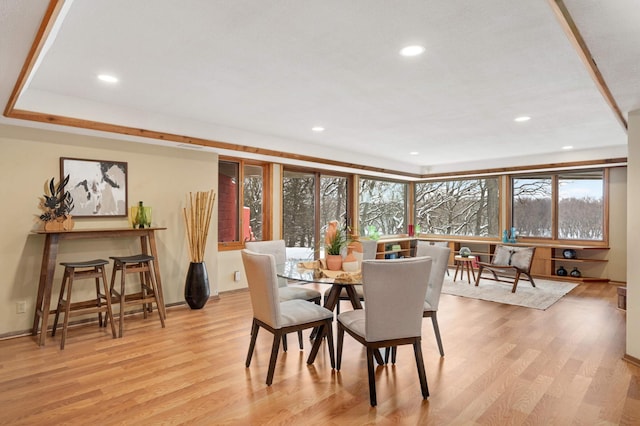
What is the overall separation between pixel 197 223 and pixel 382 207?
16.5 ft

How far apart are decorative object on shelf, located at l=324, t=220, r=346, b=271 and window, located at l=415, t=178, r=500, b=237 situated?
5.97 m

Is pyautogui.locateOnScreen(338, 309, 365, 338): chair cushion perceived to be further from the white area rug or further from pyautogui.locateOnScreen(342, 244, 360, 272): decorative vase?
the white area rug

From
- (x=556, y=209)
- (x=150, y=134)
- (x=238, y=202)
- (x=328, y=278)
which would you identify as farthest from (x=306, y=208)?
(x=556, y=209)

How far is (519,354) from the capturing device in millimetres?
3262

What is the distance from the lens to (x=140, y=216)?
4.30 metres

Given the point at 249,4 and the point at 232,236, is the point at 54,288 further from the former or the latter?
the point at 249,4

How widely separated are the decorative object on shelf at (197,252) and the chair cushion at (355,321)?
2.49 metres

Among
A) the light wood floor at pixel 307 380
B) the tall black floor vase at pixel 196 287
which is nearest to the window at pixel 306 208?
the tall black floor vase at pixel 196 287

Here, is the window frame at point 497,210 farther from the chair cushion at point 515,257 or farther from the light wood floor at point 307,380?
the light wood floor at point 307,380

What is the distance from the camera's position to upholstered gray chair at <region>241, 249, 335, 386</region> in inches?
106

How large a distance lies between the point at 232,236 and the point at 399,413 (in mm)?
4004

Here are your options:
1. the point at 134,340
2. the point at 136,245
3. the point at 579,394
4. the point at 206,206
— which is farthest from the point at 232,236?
the point at 579,394

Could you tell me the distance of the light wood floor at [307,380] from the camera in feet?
7.48

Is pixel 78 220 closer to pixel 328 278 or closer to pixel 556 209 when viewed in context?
pixel 328 278
